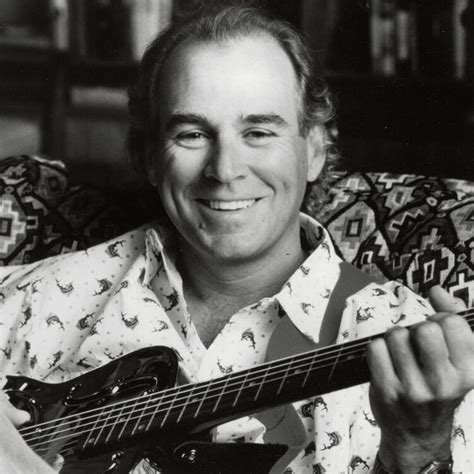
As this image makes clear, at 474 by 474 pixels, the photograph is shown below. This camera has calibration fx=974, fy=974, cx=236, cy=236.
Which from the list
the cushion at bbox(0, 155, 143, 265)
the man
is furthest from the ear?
the cushion at bbox(0, 155, 143, 265)

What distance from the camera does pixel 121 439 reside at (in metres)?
1.29

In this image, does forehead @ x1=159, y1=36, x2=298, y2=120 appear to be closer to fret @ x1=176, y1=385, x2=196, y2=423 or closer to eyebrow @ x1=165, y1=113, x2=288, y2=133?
eyebrow @ x1=165, y1=113, x2=288, y2=133

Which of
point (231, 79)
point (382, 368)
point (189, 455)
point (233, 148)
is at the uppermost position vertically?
point (231, 79)

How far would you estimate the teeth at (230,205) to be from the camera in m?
1.58

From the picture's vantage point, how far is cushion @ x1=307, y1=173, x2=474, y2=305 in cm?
163

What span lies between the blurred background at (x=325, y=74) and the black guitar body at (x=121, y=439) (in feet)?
3.85

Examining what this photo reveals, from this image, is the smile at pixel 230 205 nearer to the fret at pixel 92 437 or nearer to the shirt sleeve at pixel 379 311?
the shirt sleeve at pixel 379 311

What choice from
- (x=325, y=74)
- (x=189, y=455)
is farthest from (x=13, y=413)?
(x=325, y=74)

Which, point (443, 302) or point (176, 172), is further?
point (176, 172)

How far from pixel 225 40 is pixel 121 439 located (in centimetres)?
68

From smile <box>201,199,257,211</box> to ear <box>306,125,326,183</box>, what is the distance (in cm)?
18

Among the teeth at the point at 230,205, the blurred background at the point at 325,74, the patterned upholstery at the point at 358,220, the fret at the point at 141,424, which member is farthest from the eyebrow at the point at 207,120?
the blurred background at the point at 325,74

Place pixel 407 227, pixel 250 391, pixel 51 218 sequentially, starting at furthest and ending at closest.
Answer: pixel 51 218 → pixel 407 227 → pixel 250 391

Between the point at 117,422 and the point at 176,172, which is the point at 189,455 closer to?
the point at 117,422
